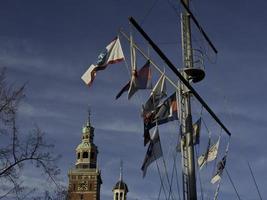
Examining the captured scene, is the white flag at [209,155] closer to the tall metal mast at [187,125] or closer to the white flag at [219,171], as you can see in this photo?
the white flag at [219,171]

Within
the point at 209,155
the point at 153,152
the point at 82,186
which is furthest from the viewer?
the point at 82,186

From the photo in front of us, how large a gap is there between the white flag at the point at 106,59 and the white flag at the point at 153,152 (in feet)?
11.5

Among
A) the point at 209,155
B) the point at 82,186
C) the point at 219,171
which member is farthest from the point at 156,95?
the point at 82,186

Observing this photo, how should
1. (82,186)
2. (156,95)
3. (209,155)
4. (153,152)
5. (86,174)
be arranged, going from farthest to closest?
(86,174)
(82,186)
(209,155)
(156,95)
(153,152)

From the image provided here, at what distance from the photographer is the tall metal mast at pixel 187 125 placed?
2253cm

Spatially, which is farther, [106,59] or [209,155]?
[209,155]

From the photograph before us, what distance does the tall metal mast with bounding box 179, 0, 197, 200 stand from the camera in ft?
73.9

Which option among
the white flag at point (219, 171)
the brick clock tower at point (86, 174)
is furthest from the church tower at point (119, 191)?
the white flag at point (219, 171)

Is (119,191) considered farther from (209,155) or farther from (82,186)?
(209,155)

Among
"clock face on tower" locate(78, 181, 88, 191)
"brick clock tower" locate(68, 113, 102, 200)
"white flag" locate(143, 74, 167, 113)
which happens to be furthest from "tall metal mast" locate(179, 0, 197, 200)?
"clock face on tower" locate(78, 181, 88, 191)

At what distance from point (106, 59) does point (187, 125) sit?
4.36m

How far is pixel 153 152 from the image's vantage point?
76.1ft

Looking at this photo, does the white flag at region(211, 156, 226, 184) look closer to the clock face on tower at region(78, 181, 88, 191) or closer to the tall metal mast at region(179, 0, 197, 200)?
the tall metal mast at region(179, 0, 197, 200)

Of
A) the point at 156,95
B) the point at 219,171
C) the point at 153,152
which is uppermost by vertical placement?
the point at 156,95
